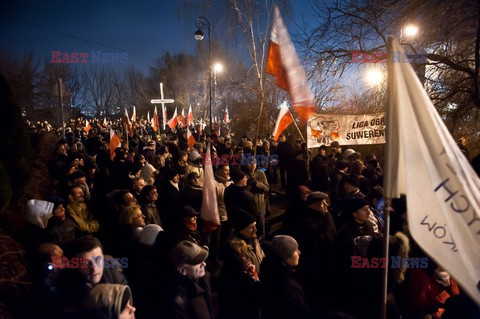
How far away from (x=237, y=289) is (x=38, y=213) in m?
2.59

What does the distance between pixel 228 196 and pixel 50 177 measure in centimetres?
431

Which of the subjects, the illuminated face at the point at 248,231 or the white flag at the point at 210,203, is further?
the white flag at the point at 210,203

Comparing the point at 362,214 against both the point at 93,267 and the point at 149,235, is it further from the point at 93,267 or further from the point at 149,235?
the point at 93,267

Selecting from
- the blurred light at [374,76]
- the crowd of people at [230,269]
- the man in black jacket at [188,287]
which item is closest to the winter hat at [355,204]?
the crowd of people at [230,269]

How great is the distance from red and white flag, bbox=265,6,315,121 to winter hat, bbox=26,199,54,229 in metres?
3.55

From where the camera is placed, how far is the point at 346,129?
29.2ft

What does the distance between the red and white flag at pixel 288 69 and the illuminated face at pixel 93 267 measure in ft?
11.2

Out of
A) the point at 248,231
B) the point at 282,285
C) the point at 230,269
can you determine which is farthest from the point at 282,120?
the point at 282,285

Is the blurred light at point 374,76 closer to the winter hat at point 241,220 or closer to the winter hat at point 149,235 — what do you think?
the winter hat at point 241,220

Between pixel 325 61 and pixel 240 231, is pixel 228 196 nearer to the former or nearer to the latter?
pixel 240 231

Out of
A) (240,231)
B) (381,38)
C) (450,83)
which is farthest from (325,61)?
(240,231)

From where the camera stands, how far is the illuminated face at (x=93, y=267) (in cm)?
262

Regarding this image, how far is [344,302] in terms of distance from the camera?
3023mm
